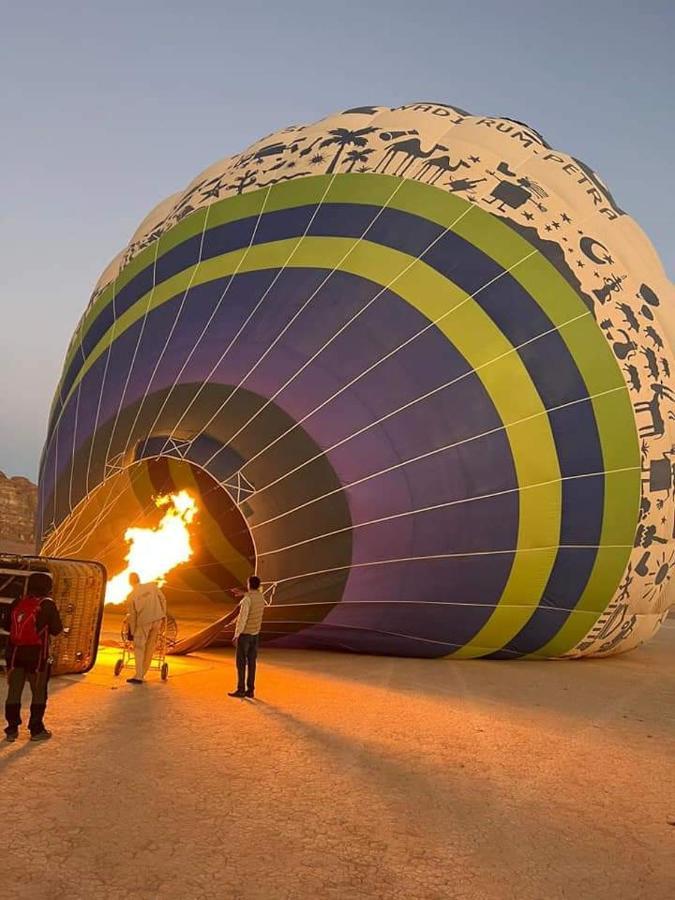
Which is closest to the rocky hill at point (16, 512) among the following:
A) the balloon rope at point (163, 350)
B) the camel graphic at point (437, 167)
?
the balloon rope at point (163, 350)

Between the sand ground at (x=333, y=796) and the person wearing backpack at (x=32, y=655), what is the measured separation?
7.5 inches

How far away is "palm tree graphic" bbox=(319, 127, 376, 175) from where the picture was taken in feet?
27.1

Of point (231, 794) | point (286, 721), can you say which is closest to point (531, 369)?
point (286, 721)

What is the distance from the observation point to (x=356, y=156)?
822cm

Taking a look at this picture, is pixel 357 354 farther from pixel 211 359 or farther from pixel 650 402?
pixel 650 402

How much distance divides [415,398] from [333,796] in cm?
442

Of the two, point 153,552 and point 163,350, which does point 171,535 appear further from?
point 163,350

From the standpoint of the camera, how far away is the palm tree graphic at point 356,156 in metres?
8.16

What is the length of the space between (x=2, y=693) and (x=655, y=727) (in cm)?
495

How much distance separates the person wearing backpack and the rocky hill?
88.6 feet

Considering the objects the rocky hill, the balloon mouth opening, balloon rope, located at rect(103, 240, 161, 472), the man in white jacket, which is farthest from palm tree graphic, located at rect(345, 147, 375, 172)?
the rocky hill

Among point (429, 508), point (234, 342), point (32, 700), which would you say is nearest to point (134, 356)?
point (234, 342)

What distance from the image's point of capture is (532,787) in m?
3.99

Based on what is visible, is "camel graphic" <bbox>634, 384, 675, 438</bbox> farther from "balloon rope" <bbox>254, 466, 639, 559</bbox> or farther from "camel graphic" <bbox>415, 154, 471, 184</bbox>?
"camel graphic" <bbox>415, 154, 471, 184</bbox>
